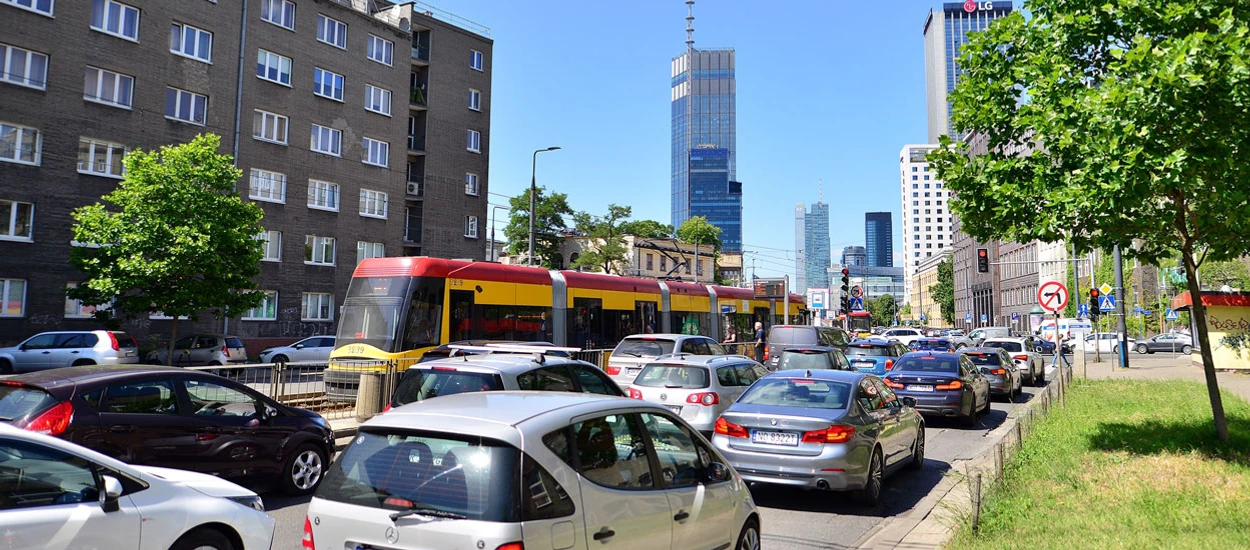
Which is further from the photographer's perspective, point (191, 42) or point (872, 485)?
point (191, 42)

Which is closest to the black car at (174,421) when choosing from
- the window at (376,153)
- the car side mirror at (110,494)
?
the car side mirror at (110,494)

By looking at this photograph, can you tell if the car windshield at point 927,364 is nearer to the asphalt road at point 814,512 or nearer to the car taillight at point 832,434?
the asphalt road at point 814,512

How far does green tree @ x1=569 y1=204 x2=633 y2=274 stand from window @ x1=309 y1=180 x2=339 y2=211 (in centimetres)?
2621

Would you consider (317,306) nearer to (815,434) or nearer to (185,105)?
(185,105)

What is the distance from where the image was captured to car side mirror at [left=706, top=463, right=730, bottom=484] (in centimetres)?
511

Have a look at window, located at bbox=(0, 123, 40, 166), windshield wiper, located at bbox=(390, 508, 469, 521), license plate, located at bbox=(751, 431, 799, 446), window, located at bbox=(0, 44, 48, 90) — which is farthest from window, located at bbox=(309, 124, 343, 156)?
windshield wiper, located at bbox=(390, 508, 469, 521)

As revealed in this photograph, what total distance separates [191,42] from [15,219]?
9641mm

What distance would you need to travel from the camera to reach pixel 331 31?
37938mm

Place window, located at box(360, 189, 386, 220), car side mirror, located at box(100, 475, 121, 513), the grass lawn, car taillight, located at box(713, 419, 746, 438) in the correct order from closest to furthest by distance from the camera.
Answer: car side mirror, located at box(100, 475, 121, 513)
the grass lawn
car taillight, located at box(713, 419, 746, 438)
window, located at box(360, 189, 386, 220)

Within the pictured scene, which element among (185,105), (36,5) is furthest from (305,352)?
(36,5)

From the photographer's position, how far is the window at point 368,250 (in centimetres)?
3853

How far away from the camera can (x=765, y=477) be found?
27.4 ft

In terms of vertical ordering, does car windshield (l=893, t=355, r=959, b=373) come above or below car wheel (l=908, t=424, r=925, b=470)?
above

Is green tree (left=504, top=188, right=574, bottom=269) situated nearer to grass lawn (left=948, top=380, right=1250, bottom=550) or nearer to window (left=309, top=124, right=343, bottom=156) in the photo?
window (left=309, top=124, right=343, bottom=156)
